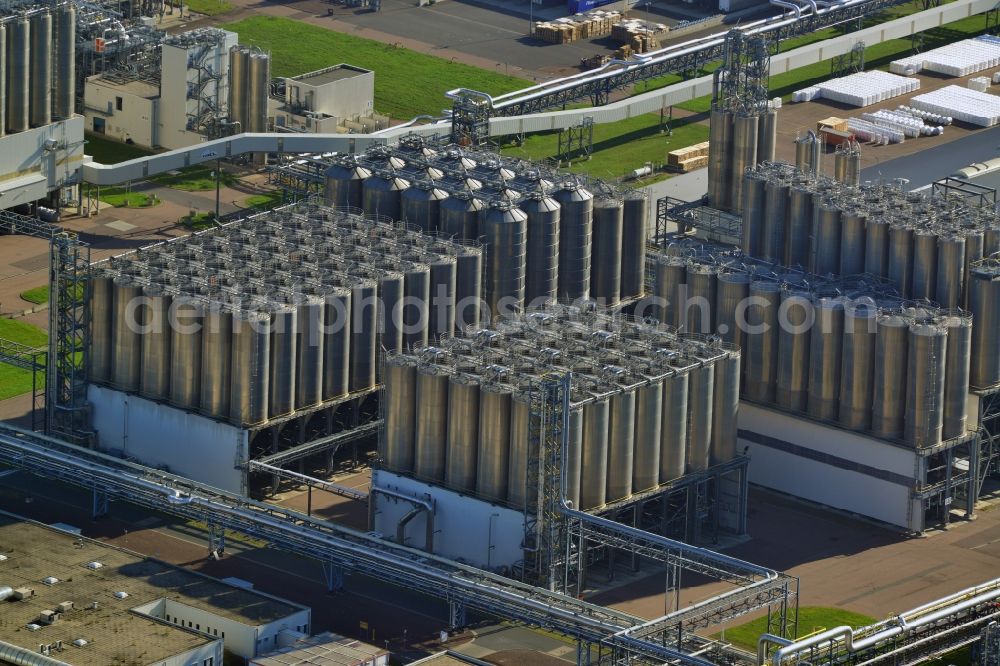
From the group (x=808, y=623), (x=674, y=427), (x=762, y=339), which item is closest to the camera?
(x=808, y=623)

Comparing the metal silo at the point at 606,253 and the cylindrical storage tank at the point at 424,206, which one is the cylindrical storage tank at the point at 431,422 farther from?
the metal silo at the point at 606,253

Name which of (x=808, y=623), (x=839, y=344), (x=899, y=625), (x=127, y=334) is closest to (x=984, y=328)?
(x=839, y=344)

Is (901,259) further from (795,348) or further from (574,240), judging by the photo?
(574,240)

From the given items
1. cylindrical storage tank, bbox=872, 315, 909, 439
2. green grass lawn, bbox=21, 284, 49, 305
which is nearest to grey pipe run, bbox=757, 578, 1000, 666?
cylindrical storage tank, bbox=872, 315, 909, 439

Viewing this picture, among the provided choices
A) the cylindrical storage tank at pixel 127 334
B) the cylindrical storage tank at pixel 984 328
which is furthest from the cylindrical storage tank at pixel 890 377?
the cylindrical storage tank at pixel 127 334

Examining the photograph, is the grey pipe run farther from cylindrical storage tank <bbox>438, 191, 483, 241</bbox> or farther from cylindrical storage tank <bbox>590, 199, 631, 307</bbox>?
cylindrical storage tank <bbox>438, 191, 483, 241</bbox>
